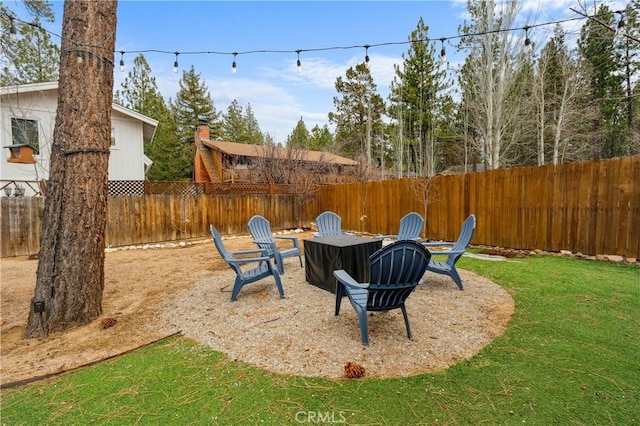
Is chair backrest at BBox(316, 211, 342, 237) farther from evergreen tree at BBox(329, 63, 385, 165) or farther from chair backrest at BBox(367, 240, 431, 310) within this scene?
evergreen tree at BBox(329, 63, 385, 165)

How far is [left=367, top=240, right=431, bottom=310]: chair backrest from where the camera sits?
260 centimetres

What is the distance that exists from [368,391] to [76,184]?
357 cm

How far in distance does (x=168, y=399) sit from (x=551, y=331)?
3.38 metres

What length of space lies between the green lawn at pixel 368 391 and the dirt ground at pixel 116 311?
31 cm

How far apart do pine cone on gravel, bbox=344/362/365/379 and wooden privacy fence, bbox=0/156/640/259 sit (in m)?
5.93

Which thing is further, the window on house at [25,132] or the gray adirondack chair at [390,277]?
the window on house at [25,132]

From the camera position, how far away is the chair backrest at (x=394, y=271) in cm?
260

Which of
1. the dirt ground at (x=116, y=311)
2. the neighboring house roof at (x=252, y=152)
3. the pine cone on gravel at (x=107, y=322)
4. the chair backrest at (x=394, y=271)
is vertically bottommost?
the dirt ground at (x=116, y=311)

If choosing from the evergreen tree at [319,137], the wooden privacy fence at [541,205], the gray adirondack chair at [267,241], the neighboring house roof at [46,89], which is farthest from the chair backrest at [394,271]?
the evergreen tree at [319,137]

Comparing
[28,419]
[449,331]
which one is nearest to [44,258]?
[28,419]

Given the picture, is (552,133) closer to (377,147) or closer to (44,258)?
(377,147)

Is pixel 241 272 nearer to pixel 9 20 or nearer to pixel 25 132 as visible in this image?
pixel 9 20

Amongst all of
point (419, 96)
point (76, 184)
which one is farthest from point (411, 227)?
point (419, 96)

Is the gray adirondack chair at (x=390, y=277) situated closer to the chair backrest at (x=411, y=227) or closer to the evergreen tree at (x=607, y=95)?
the chair backrest at (x=411, y=227)
